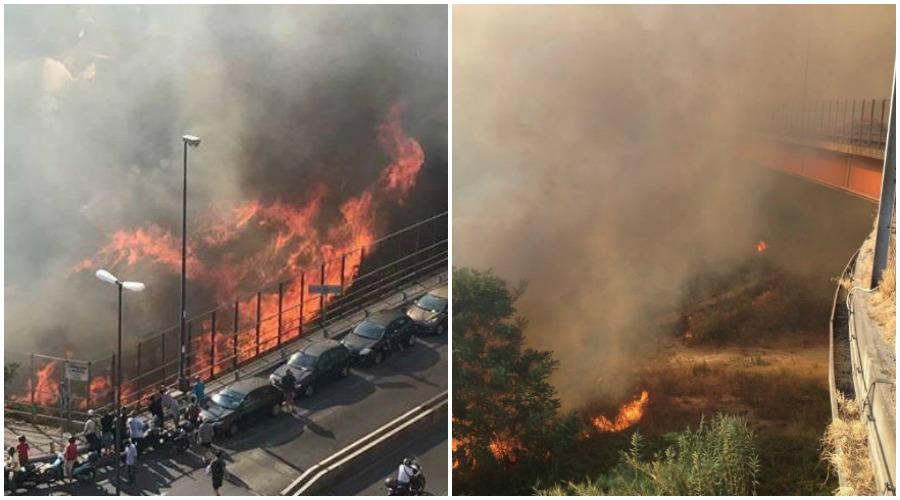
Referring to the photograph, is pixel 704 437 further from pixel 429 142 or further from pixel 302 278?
pixel 302 278

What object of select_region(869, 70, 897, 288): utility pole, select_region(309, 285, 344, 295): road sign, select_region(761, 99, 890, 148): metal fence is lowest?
Answer: select_region(309, 285, 344, 295): road sign

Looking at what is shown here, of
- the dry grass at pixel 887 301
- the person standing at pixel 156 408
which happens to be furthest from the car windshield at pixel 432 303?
the dry grass at pixel 887 301

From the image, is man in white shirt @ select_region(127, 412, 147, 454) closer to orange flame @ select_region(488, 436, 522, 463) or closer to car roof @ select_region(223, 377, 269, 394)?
car roof @ select_region(223, 377, 269, 394)

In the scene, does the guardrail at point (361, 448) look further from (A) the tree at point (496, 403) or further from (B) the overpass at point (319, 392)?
(A) the tree at point (496, 403)

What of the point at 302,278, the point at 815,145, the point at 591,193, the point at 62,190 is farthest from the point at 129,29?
the point at 815,145

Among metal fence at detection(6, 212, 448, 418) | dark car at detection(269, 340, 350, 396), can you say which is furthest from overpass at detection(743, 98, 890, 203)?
dark car at detection(269, 340, 350, 396)

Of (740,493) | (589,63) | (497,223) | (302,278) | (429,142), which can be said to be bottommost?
(740,493)
